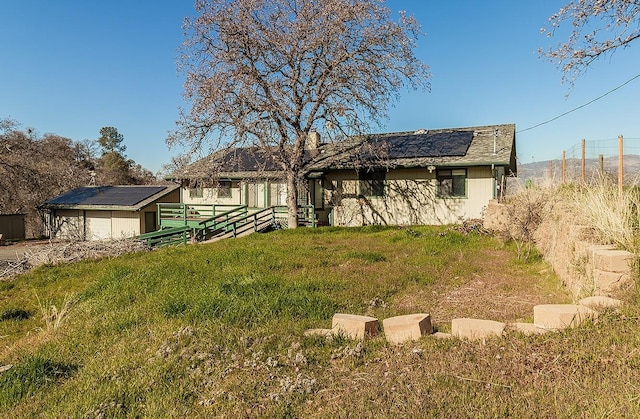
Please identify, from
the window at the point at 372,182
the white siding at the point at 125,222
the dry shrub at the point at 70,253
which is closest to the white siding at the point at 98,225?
the white siding at the point at 125,222

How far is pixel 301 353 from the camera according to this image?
12.1 ft

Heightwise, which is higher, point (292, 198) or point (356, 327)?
point (292, 198)

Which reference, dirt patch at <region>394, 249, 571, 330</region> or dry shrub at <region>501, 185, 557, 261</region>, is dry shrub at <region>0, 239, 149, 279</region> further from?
dry shrub at <region>501, 185, 557, 261</region>

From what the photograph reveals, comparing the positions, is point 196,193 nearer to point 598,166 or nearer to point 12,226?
point 12,226

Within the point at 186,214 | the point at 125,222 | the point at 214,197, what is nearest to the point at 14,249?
the point at 125,222

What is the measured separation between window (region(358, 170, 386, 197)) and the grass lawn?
34.0ft

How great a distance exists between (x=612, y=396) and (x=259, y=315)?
3.49 meters

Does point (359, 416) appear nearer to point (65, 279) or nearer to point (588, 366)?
point (588, 366)

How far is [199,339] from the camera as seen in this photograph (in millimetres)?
4184

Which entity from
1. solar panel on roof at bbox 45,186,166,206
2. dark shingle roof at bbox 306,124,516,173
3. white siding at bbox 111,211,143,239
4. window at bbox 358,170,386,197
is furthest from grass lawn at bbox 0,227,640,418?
solar panel on roof at bbox 45,186,166,206

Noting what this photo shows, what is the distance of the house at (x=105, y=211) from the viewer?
76.6 ft

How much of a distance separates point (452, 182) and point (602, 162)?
6965 millimetres

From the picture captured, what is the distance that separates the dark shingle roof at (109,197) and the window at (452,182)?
52.1ft

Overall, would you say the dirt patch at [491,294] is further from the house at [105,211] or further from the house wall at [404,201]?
the house at [105,211]
